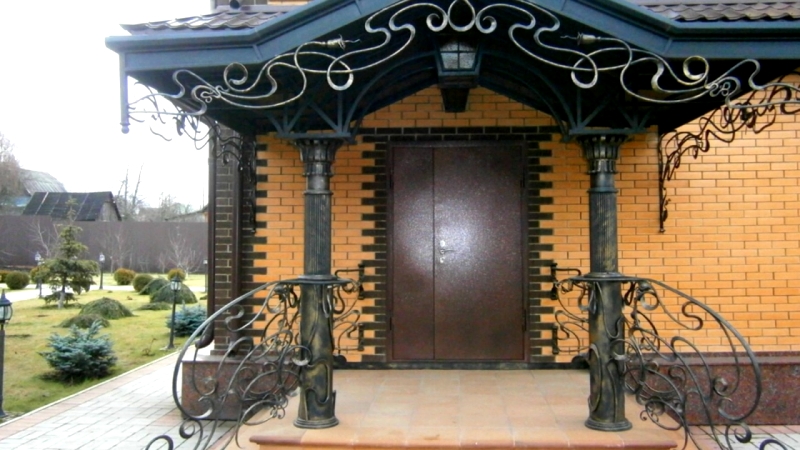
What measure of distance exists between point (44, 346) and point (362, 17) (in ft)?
31.8

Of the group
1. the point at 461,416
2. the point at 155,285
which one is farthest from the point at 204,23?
the point at 155,285

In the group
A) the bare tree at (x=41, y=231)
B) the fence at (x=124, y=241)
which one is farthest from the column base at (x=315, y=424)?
the bare tree at (x=41, y=231)

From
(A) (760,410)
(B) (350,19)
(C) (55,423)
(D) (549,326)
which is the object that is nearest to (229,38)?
(B) (350,19)

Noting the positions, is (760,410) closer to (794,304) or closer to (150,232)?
(794,304)

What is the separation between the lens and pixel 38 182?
51.0m

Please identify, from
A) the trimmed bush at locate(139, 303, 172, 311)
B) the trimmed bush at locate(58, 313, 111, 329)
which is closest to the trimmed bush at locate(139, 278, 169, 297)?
the trimmed bush at locate(139, 303, 172, 311)

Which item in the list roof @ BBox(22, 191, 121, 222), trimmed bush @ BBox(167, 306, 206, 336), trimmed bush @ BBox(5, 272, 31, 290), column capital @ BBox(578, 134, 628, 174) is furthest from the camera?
roof @ BBox(22, 191, 121, 222)

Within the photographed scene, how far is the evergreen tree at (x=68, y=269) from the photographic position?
56.8 feet

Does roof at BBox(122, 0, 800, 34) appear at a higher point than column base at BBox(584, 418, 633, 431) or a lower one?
higher

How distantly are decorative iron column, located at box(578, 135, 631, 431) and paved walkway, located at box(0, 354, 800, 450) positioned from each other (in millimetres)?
820

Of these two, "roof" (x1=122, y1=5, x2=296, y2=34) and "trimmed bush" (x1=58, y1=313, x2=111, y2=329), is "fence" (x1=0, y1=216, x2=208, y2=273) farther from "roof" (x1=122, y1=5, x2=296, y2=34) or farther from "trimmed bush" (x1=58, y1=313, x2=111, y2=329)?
"roof" (x1=122, y1=5, x2=296, y2=34)

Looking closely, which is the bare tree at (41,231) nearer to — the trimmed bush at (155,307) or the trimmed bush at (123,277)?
the trimmed bush at (123,277)

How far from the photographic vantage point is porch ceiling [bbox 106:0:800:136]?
3.82 metres

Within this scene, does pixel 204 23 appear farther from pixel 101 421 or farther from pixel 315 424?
pixel 101 421
